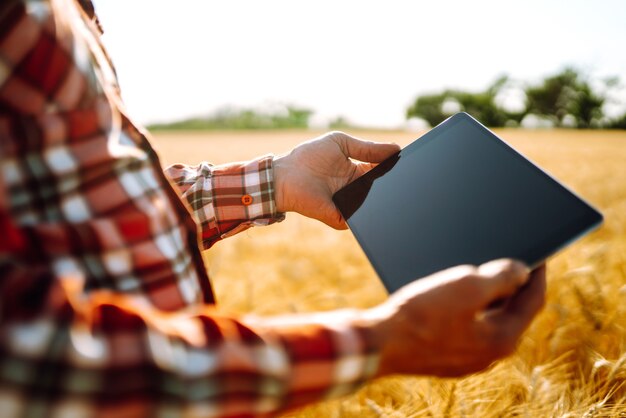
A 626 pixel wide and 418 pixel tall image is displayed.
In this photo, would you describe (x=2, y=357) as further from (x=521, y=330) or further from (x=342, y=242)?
(x=342, y=242)

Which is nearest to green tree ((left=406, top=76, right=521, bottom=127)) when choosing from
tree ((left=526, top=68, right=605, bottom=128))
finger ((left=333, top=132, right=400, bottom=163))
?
tree ((left=526, top=68, right=605, bottom=128))

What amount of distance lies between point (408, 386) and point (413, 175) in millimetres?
585

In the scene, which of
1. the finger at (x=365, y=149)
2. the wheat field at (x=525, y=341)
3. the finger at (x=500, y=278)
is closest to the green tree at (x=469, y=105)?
the wheat field at (x=525, y=341)

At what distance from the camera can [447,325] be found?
501 millimetres

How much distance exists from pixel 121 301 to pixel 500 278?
1.42ft

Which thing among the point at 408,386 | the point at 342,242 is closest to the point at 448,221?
the point at 408,386

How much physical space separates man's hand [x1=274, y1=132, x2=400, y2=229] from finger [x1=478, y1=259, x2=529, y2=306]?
595 millimetres

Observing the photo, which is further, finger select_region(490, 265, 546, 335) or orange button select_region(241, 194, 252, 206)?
orange button select_region(241, 194, 252, 206)

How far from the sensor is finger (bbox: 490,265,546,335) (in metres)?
0.56

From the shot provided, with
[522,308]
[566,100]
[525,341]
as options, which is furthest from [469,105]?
[522,308]

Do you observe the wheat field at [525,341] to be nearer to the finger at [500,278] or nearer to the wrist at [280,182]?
the wrist at [280,182]

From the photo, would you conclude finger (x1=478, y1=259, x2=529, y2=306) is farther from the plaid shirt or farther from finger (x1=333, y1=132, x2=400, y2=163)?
finger (x1=333, y1=132, x2=400, y2=163)

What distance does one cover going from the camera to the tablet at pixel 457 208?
28.7 inches

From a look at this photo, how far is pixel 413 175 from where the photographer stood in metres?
1.01
